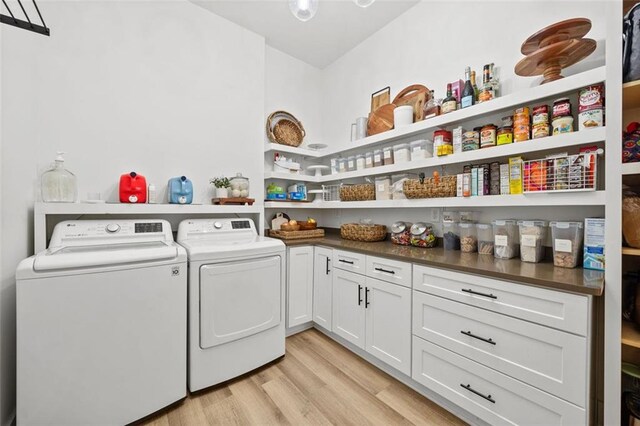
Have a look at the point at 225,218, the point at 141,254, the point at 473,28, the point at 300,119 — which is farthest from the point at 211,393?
the point at 473,28

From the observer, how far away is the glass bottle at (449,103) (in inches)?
75.4

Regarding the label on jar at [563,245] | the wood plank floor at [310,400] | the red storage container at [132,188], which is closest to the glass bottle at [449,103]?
the label on jar at [563,245]

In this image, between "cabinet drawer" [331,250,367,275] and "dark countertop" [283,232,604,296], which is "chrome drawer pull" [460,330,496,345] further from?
"cabinet drawer" [331,250,367,275]

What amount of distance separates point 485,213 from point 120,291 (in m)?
2.37

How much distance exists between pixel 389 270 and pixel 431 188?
0.70 m

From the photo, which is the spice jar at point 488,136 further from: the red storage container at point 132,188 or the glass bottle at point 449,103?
the red storage container at point 132,188

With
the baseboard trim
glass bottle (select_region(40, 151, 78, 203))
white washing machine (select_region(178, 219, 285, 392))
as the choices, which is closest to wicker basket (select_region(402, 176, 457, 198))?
white washing machine (select_region(178, 219, 285, 392))

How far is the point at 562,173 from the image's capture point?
4.59 feet

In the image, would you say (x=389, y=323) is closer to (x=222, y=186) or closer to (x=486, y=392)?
(x=486, y=392)

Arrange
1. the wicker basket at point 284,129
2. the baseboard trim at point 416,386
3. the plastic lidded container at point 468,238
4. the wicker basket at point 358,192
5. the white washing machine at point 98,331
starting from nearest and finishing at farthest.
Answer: the white washing machine at point 98,331 → the baseboard trim at point 416,386 → the plastic lidded container at point 468,238 → the wicker basket at point 358,192 → the wicker basket at point 284,129

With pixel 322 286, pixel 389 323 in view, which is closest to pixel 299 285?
pixel 322 286

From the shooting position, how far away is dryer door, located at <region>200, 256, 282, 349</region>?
1.68 metres

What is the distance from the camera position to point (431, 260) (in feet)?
5.25

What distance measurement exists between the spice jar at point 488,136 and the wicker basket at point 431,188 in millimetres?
283
